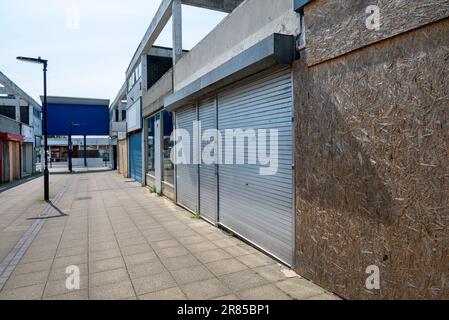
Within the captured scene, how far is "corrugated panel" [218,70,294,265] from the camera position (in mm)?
4859

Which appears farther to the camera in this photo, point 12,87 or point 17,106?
point 17,106

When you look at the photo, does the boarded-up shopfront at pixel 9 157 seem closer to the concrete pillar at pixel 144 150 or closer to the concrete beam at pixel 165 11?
the concrete pillar at pixel 144 150

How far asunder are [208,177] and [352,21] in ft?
17.6

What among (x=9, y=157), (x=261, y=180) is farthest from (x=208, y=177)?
(x=9, y=157)

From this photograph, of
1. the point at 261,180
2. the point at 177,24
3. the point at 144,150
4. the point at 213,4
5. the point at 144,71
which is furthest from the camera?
the point at 144,150

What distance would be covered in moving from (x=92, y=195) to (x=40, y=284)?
32.7ft

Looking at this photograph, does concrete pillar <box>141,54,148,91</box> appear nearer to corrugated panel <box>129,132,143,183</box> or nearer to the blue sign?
corrugated panel <box>129,132,143,183</box>

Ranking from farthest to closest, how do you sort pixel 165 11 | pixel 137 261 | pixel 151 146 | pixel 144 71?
1. pixel 144 71
2. pixel 151 146
3. pixel 165 11
4. pixel 137 261

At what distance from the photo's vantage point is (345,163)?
144 inches

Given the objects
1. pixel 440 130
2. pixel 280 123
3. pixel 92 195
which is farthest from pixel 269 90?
pixel 92 195

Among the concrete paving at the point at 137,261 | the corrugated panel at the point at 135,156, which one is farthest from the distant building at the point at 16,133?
the concrete paving at the point at 137,261

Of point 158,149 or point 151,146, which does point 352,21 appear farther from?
point 151,146

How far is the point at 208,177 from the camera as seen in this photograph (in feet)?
26.5

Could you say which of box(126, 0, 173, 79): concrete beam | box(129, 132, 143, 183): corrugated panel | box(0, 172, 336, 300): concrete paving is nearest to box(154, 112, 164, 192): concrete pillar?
box(126, 0, 173, 79): concrete beam
